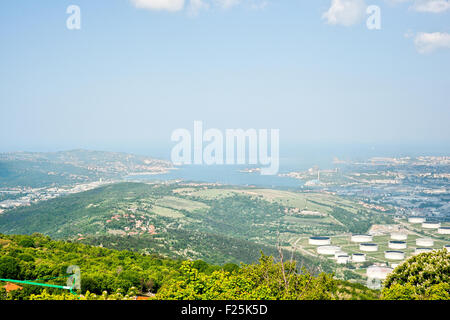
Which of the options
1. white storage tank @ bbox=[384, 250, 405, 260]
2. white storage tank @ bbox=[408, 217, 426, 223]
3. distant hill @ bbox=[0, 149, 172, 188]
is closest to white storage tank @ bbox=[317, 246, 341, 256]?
white storage tank @ bbox=[384, 250, 405, 260]

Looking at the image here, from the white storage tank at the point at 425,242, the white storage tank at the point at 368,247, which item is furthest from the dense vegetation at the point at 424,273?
the white storage tank at the point at 425,242

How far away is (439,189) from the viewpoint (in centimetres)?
4422

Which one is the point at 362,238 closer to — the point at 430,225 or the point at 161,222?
the point at 430,225

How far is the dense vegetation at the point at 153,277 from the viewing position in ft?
18.6

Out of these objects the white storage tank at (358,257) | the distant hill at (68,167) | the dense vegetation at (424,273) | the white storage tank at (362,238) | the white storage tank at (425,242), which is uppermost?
the dense vegetation at (424,273)

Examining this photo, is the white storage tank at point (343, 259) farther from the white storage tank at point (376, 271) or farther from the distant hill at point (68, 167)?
the distant hill at point (68, 167)

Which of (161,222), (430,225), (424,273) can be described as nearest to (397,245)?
(430,225)

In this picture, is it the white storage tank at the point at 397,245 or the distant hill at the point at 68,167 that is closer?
the white storage tank at the point at 397,245

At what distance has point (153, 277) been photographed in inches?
413

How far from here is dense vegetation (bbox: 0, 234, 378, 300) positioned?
18.6ft

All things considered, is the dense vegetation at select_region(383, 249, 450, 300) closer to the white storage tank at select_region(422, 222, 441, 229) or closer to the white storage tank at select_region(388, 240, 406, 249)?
the white storage tank at select_region(388, 240, 406, 249)
